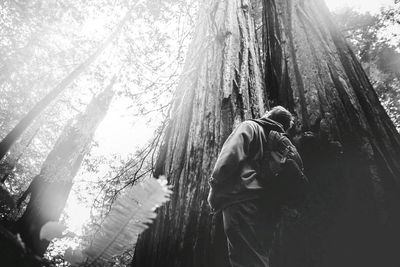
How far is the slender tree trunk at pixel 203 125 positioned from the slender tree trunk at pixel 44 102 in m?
6.34

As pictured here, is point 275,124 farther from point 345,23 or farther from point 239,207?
point 345,23

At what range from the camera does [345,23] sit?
29.1ft

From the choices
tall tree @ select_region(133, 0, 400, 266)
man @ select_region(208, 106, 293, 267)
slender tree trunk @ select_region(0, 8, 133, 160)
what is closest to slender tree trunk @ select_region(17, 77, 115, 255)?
slender tree trunk @ select_region(0, 8, 133, 160)

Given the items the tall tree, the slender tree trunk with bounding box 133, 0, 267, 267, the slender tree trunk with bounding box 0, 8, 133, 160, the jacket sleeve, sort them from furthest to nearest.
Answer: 1. the slender tree trunk with bounding box 0, 8, 133, 160
2. the tall tree
3. the slender tree trunk with bounding box 133, 0, 267, 267
4. the jacket sleeve

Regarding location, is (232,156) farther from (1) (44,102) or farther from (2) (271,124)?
(1) (44,102)

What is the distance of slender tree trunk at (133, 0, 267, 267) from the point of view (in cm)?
186

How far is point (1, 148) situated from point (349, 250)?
8227 mm

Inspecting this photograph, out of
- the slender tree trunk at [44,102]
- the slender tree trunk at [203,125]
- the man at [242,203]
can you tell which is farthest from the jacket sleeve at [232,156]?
the slender tree trunk at [44,102]

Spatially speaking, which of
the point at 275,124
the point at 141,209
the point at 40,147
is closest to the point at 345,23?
the point at 275,124

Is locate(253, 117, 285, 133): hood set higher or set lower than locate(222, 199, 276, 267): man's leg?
higher

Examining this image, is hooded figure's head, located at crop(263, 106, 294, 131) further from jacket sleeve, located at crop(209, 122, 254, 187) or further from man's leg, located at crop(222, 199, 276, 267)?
man's leg, located at crop(222, 199, 276, 267)

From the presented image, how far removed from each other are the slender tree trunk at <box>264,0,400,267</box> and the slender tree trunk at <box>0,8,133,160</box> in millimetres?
7443

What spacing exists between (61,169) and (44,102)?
2836mm

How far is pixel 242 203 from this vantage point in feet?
6.05
